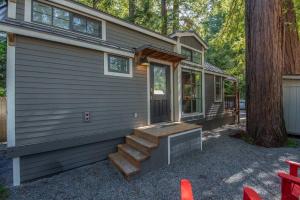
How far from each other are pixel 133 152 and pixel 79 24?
10.9ft

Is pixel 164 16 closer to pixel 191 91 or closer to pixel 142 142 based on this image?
pixel 191 91

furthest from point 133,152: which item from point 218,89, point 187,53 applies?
point 218,89

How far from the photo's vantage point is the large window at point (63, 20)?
13.2ft

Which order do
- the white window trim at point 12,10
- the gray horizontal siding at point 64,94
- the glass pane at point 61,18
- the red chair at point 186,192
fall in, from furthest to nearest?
the glass pane at point 61,18 → the gray horizontal siding at point 64,94 → the white window trim at point 12,10 → the red chair at point 186,192

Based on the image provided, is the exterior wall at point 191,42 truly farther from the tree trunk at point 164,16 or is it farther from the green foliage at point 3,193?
the green foliage at point 3,193

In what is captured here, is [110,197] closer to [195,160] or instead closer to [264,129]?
[195,160]

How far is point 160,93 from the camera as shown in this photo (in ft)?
21.7

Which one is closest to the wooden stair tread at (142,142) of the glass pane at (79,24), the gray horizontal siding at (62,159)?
the gray horizontal siding at (62,159)

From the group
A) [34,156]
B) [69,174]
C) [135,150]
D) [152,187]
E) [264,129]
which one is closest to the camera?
[152,187]

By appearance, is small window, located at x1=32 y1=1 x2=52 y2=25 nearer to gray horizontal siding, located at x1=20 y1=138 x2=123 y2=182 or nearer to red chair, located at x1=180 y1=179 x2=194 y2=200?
gray horizontal siding, located at x1=20 y1=138 x2=123 y2=182

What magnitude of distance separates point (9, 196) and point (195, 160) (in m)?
3.83

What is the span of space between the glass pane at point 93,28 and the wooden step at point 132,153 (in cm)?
297

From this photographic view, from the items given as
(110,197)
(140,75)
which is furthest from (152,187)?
(140,75)

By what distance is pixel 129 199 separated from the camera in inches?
124
